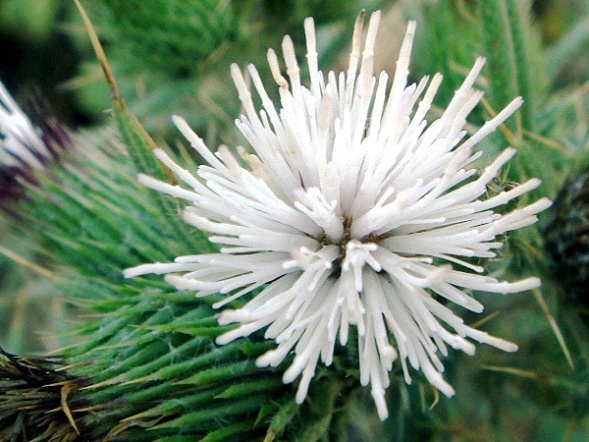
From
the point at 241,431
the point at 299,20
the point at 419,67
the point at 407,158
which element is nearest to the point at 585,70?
the point at 419,67

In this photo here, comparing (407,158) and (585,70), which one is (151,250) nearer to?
(407,158)

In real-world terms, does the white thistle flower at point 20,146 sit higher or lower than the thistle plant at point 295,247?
higher

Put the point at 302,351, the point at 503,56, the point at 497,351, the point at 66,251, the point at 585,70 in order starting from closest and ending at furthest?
the point at 302,351
the point at 503,56
the point at 66,251
the point at 497,351
the point at 585,70

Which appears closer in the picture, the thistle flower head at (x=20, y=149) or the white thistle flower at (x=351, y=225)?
the white thistle flower at (x=351, y=225)

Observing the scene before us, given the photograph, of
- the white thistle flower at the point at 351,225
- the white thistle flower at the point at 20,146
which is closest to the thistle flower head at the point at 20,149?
the white thistle flower at the point at 20,146

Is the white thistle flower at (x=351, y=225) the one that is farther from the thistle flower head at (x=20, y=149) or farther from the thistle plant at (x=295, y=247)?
the thistle flower head at (x=20, y=149)

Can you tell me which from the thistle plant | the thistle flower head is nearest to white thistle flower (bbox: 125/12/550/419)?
the thistle plant

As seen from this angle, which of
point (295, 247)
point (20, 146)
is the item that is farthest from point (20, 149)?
point (295, 247)
